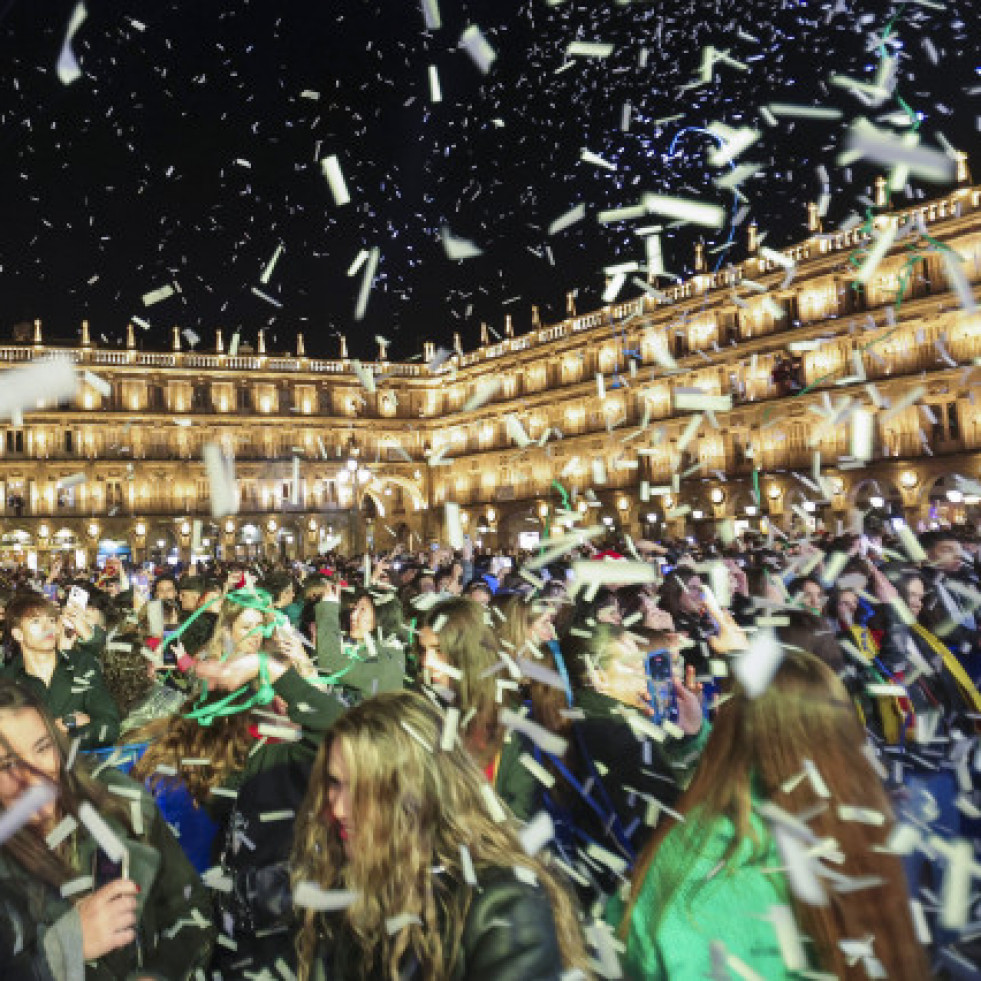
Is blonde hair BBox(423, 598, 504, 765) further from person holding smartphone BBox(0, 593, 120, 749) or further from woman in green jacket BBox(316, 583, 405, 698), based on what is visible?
person holding smartphone BBox(0, 593, 120, 749)

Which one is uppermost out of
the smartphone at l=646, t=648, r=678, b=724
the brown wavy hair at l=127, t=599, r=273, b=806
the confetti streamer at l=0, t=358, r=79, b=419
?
the confetti streamer at l=0, t=358, r=79, b=419

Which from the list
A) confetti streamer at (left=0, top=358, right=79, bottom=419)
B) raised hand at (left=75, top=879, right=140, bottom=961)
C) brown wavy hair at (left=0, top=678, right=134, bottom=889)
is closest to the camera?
raised hand at (left=75, top=879, right=140, bottom=961)

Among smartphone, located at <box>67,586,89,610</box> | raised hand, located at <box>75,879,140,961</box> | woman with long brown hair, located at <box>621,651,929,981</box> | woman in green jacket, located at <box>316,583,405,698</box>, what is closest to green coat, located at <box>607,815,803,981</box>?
woman with long brown hair, located at <box>621,651,929,981</box>

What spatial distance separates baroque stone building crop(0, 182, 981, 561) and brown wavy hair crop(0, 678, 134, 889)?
68.2ft

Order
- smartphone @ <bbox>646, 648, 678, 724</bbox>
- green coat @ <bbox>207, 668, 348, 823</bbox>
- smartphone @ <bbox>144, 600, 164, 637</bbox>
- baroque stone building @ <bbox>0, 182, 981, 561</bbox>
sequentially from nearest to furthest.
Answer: green coat @ <bbox>207, 668, 348, 823</bbox> → smartphone @ <bbox>646, 648, 678, 724</bbox> → smartphone @ <bbox>144, 600, 164, 637</bbox> → baroque stone building @ <bbox>0, 182, 981, 561</bbox>

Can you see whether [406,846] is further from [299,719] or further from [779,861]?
[299,719]

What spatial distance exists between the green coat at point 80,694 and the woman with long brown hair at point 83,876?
2.24 meters

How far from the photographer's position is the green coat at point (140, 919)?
2018mm

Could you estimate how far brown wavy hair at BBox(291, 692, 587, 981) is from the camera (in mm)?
1880

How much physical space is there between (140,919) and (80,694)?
8.65 feet

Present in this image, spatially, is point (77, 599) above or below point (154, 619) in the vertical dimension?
above

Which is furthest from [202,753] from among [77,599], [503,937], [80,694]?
[77,599]

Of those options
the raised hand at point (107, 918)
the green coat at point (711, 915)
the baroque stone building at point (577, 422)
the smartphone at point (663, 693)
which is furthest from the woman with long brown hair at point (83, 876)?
the baroque stone building at point (577, 422)

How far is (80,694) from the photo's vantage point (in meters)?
4.85
